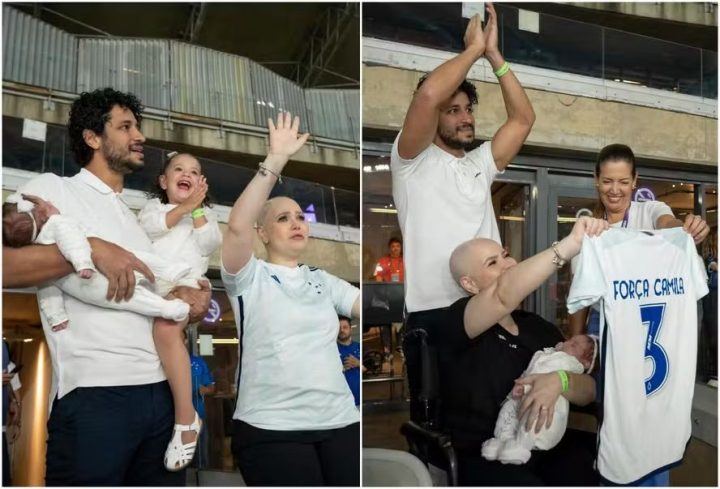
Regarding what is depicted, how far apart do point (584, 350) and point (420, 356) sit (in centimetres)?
51

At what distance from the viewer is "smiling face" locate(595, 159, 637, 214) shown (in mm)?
2223

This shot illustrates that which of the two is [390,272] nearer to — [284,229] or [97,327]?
[284,229]

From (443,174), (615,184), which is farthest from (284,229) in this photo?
(615,184)

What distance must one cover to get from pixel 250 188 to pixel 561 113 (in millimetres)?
1104

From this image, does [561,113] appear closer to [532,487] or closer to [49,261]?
[532,487]

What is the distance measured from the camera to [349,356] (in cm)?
216

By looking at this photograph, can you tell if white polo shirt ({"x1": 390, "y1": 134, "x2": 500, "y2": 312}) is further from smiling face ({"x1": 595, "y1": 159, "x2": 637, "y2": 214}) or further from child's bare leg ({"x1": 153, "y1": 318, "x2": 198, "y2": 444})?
child's bare leg ({"x1": 153, "y1": 318, "x2": 198, "y2": 444})

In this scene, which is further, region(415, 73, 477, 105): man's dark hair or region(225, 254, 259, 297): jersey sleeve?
region(415, 73, 477, 105): man's dark hair

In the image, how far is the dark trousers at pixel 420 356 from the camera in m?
2.06

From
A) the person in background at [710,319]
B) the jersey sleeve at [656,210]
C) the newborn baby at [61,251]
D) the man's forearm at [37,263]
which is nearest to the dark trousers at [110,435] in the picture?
the newborn baby at [61,251]

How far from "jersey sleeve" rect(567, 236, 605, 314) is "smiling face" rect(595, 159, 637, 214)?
9.3 inches

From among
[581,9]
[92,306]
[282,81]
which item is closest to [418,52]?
[282,81]

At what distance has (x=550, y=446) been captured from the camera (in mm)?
2045

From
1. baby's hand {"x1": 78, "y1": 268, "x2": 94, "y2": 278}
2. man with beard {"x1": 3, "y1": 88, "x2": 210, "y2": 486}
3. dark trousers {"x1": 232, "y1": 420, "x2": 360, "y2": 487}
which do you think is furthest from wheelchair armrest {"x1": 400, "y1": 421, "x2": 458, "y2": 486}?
baby's hand {"x1": 78, "y1": 268, "x2": 94, "y2": 278}
